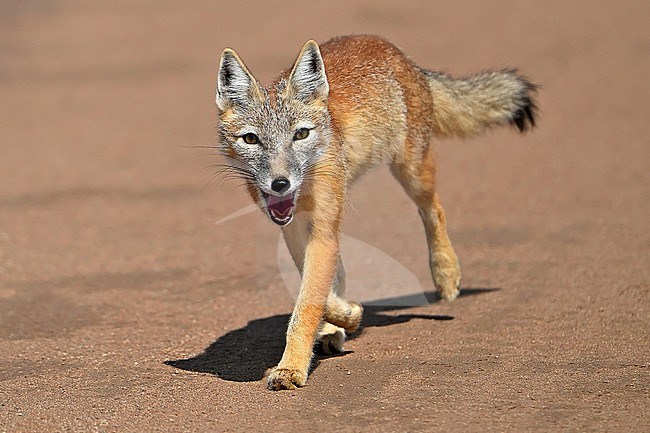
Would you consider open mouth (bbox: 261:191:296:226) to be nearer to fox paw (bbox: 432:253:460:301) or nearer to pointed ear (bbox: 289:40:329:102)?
pointed ear (bbox: 289:40:329:102)

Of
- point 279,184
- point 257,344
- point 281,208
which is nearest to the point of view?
point 279,184

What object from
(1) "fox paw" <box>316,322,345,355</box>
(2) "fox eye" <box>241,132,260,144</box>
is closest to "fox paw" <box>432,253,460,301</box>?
(1) "fox paw" <box>316,322,345,355</box>

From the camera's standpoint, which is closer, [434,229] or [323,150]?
[323,150]

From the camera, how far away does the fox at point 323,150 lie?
6148mm

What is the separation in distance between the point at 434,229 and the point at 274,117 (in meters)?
2.42

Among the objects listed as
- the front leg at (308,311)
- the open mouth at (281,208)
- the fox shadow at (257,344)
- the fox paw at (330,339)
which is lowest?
the fox shadow at (257,344)

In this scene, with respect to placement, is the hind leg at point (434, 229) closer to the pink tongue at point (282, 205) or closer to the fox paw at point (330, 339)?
the fox paw at point (330, 339)

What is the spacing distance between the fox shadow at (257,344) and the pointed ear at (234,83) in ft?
5.53

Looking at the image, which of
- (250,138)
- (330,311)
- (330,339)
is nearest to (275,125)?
(250,138)

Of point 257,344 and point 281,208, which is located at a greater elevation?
point 281,208

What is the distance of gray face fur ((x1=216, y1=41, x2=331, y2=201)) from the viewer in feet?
20.2

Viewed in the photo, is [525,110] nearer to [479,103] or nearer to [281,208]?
[479,103]

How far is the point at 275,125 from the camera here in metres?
6.20

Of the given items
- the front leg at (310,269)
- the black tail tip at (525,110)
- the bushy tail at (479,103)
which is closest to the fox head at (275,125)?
the front leg at (310,269)
